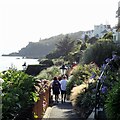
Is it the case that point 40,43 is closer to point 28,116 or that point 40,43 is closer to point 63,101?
point 63,101

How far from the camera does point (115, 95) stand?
7945 millimetres

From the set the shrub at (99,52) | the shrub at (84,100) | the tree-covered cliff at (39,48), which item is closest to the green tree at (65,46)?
the shrub at (99,52)

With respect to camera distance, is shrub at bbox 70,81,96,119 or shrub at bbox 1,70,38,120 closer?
shrub at bbox 1,70,38,120

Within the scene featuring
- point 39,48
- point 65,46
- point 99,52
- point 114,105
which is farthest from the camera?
point 39,48

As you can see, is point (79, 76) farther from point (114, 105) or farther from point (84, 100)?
point (114, 105)

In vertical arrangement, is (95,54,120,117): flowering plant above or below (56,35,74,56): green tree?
below

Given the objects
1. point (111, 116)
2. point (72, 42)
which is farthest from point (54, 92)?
point (72, 42)

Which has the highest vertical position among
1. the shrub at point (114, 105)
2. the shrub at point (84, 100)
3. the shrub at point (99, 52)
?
the shrub at point (99, 52)

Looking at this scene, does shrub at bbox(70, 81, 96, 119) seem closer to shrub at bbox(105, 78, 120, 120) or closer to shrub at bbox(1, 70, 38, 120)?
shrub at bbox(1, 70, 38, 120)

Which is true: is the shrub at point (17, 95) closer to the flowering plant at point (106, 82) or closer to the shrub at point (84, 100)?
the flowering plant at point (106, 82)


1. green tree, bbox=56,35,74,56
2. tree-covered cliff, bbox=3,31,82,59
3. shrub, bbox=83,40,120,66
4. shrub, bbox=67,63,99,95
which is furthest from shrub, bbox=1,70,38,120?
tree-covered cliff, bbox=3,31,82,59

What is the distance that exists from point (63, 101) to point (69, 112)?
5059 mm

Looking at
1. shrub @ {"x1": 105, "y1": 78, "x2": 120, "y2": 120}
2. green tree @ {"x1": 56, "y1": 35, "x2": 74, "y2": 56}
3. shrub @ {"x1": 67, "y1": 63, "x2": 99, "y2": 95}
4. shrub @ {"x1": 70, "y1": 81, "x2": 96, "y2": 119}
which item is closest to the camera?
shrub @ {"x1": 105, "y1": 78, "x2": 120, "y2": 120}

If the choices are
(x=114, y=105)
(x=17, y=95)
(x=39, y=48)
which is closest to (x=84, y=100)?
(x=17, y=95)
